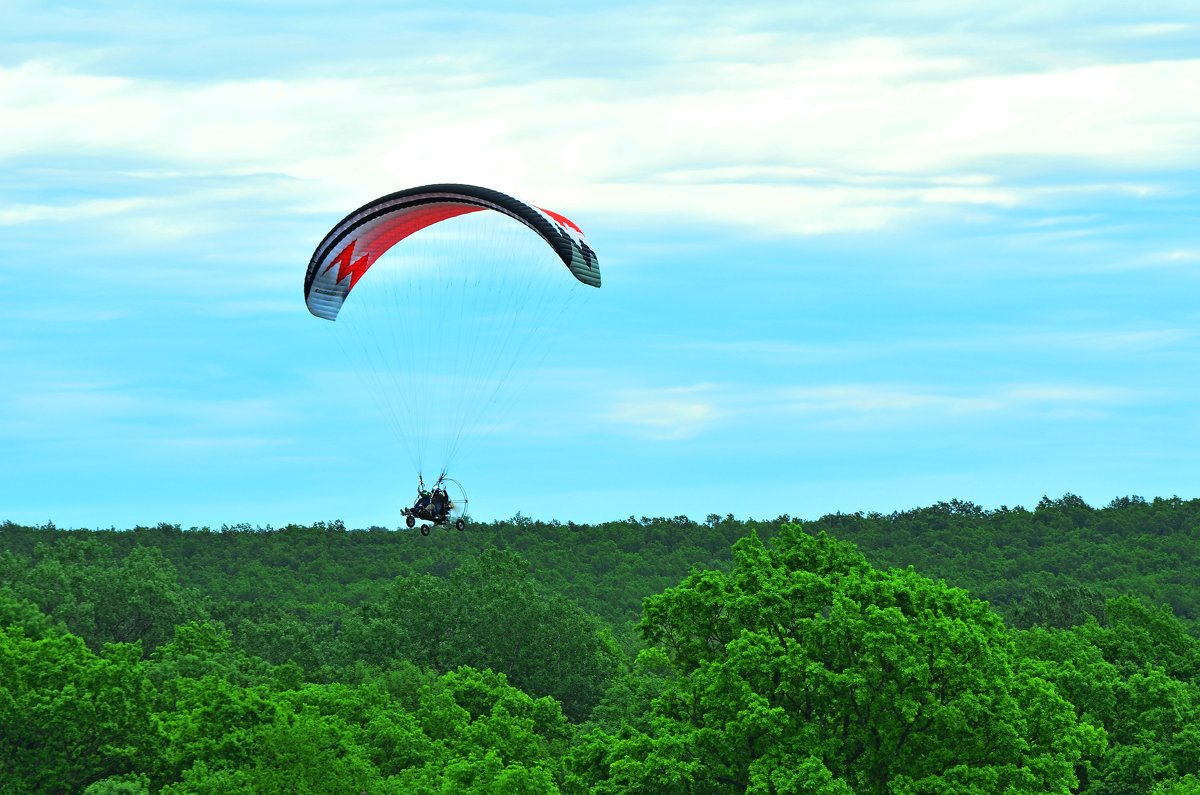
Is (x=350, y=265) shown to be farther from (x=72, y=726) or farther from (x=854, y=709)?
(x=854, y=709)

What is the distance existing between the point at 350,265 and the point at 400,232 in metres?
2.13

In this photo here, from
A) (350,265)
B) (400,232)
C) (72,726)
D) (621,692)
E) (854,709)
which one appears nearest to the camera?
(854,709)

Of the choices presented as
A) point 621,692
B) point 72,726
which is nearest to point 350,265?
point 72,726

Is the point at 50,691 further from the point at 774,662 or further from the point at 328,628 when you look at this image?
the point at 328,628

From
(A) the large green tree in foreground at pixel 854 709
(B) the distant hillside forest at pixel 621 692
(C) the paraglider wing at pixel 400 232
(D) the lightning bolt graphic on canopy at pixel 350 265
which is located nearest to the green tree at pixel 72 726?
(B) the distant hillside forest at pixel 621 692

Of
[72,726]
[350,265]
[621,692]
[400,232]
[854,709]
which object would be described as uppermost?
[400,232]

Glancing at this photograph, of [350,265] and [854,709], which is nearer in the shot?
[854,709]

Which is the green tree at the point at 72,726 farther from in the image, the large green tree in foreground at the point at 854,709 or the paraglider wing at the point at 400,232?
the large green tree in foreground at the point at 854,709

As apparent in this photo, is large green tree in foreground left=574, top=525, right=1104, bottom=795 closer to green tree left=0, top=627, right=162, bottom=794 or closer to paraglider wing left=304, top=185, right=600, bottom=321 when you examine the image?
paraglider wing left=304, top=185, right=600, bottom=321

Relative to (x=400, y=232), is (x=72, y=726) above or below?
below

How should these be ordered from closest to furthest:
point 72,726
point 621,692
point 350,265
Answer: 1. point 72,726
2. point 350,265
3. point 621,692

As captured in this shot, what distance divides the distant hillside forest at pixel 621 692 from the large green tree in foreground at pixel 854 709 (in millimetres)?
74

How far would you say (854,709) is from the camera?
133ft

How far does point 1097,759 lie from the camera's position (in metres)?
55.0
